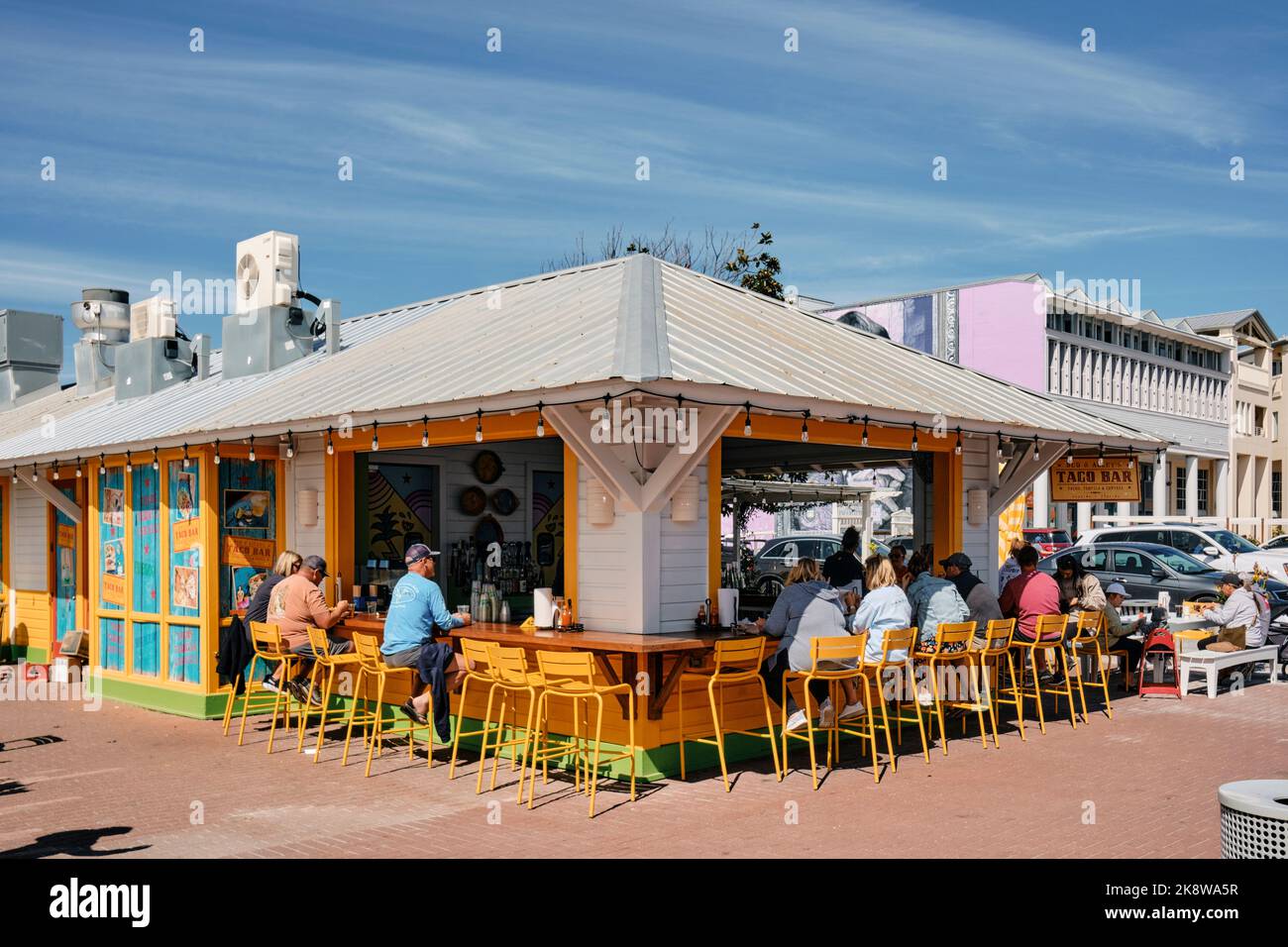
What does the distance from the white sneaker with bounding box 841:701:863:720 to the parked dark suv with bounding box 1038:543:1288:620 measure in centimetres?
1010

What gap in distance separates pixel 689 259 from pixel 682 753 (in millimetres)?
19516

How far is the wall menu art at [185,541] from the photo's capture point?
1110cm

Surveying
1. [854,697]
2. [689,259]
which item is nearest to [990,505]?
[854,697]

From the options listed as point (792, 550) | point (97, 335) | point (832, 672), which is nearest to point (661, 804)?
point (832, 672)

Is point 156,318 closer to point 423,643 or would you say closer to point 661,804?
point 423,643

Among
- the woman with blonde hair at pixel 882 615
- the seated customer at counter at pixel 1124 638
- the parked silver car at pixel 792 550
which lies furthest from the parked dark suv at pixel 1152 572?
the woman with blonde hair at pixel 882 615

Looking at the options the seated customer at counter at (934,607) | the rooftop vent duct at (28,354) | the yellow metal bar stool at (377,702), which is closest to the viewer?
the yellow metal bar stool at (377,702)

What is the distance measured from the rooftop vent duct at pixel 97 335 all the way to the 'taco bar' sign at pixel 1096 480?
14003 millimetres

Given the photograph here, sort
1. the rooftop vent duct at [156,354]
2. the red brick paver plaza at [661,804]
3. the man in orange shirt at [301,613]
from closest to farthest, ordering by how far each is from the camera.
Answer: the red brick paver plaza at [661,804], the man in orange shirt at [301,613], the rooftop vent duct at [156,354]

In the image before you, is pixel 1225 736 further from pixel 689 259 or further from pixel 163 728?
pixel 689 259

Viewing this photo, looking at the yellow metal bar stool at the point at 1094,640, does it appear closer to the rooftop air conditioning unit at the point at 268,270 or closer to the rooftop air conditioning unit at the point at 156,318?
the rooftop air conditioning unit at the point at 268,270

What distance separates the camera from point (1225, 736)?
949cm

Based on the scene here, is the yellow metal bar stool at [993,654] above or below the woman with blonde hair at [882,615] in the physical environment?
below
